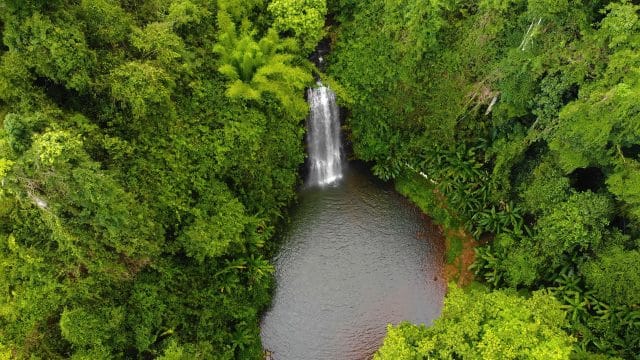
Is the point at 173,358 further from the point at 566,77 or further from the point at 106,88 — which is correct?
the point at 566,77

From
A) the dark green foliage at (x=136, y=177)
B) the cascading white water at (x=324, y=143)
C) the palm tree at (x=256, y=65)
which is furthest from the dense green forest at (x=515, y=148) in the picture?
the dark green foliage at (x=136, y=177)

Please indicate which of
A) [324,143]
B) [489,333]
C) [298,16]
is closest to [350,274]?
[324,143]

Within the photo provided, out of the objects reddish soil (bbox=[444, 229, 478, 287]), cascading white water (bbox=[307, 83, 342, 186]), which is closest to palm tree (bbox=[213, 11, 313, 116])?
cascading white water (bbox=[307, 83, 342, 186])

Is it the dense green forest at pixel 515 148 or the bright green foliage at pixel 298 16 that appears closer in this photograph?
the dense green forest at pixel 515 148

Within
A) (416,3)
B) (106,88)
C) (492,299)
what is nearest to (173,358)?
(106,88)

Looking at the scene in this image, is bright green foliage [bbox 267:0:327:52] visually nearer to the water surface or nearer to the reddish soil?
the water surface

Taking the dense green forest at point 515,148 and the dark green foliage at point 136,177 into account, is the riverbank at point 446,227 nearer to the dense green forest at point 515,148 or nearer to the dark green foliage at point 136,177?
the dense green forest at point 515,148
